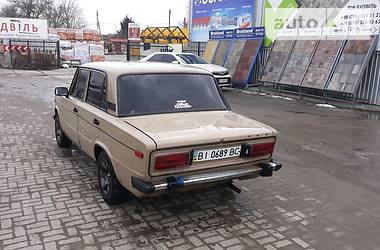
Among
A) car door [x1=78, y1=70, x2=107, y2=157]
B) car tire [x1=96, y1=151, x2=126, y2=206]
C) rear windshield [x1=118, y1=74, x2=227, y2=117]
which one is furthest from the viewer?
car door [x1=78, y1=70, x2=107, y2=157]

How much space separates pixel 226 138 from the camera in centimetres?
392

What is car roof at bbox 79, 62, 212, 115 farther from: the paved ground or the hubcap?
the paved ground

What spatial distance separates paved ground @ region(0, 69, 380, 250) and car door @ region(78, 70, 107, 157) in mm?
603

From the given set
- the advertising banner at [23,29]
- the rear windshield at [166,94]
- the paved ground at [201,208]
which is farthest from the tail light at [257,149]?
the advertising banner at [23,29]

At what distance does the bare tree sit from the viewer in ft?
211

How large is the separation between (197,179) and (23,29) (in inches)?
994

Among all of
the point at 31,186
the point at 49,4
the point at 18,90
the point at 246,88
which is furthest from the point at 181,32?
the point at 49,4

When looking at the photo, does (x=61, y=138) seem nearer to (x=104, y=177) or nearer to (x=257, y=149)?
(x=104, y=177)

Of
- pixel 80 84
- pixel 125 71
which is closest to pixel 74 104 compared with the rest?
pixel 80 84

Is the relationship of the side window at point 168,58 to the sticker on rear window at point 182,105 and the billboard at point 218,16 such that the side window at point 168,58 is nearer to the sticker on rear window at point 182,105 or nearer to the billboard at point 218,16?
the billboard at point 218,16

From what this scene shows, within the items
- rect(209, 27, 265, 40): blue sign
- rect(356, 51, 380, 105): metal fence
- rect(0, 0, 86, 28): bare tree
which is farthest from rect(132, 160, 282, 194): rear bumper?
rect(0, 0, 86, 28): bare tree

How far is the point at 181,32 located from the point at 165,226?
884 inches

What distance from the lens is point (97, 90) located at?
496 cm

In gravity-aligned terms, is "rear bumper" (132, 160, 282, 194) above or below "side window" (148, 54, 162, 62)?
below
